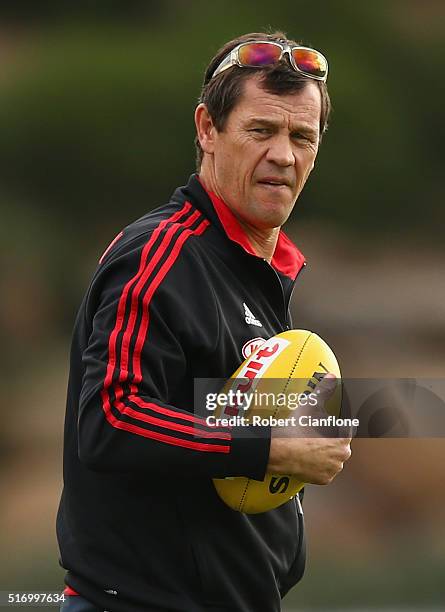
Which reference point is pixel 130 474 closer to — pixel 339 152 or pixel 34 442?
pixel 34 442

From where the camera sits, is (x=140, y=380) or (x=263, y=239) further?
(x=263, y=239)

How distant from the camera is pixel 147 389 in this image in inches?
54.0

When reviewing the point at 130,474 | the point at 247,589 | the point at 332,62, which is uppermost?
the point at 332,62

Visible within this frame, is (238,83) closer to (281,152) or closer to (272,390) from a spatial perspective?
(281,152)

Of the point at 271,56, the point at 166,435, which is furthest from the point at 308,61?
the point at 166,435

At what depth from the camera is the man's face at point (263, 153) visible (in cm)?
158

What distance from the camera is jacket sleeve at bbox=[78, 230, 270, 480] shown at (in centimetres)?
135

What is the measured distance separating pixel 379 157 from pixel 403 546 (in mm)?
3014

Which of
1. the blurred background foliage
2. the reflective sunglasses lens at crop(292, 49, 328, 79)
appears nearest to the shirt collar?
the reflective sunglasses lens at crop(292, 49, 328, 79)

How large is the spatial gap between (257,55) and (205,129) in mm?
139

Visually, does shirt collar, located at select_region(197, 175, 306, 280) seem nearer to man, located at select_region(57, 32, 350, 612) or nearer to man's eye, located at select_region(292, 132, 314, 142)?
man, located at select_region(57, 32, 350, 612)

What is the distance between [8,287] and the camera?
595cm

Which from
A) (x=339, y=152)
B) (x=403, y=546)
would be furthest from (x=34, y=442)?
(x=339, y=152)

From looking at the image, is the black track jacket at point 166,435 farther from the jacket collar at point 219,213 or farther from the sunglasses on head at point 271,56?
the sunglasses on head at point 271,56
